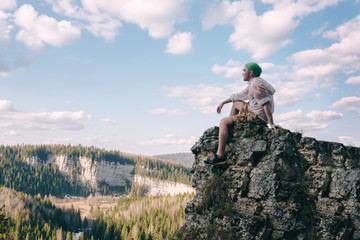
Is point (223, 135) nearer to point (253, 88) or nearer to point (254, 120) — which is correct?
point (254, 120)

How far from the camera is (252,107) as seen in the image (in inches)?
425

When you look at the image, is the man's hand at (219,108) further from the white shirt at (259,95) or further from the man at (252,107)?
the white shirt at (259,95)

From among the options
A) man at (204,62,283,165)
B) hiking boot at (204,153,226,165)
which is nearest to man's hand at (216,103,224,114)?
man at (204,62,283,165)

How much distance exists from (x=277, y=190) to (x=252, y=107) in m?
3.18

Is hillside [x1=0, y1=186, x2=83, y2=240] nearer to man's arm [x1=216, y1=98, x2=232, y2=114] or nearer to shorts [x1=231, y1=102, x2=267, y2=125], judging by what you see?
man's arm [x1=216, y1=98, x2=232, y2=114]

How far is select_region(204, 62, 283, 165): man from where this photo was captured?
1026 cm

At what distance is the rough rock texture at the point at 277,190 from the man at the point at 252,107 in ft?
A: 1.10

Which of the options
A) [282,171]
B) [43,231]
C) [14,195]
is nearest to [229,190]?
[282,171]

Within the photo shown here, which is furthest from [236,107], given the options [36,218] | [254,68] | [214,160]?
[36,218]

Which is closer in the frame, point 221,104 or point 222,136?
point 222,136

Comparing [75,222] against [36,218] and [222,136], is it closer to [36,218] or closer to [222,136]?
[36,218]

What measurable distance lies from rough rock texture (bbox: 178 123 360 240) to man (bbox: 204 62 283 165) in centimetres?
33

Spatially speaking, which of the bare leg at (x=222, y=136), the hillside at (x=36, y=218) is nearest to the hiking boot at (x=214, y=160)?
the bare leg at (x=222, y=136)

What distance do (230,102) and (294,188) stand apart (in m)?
4.21
